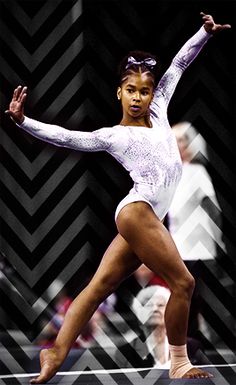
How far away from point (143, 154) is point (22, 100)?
1.55ft

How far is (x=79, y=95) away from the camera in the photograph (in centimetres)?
747

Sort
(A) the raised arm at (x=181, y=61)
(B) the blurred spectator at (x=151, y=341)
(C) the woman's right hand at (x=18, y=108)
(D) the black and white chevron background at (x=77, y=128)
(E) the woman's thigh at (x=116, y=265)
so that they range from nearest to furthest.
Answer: (C) the woman's right hand at (x=18, y=108), (E) the woman's thigh at (x=116, y=265), (A) the raised arm at (x=181, y=61), (B) the blurred spectator at (x=151, y=341), (D) the black and white chevron background at (x=77, y=128)

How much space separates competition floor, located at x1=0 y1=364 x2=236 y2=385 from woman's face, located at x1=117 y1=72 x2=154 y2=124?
960 millimetres

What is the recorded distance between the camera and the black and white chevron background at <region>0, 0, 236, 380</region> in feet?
23.5

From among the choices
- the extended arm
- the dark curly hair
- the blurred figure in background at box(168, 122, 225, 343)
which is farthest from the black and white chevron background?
the extended arm

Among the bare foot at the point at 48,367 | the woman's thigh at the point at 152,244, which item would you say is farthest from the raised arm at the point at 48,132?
the bare foot at the point at 48,367

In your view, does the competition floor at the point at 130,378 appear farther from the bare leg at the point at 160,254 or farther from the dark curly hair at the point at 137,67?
the dark curly hair at the point at 137,67

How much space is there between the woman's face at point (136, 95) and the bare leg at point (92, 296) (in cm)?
45

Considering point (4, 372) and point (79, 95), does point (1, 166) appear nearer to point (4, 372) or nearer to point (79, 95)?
point (79, 95)

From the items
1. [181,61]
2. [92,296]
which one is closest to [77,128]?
[181,61]

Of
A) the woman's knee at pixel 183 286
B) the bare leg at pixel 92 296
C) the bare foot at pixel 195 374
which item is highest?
the bare leg at pixel 92 296

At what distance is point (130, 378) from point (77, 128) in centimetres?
341

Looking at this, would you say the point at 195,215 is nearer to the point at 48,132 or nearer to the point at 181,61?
the point at 181,61

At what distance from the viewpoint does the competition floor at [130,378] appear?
387 centimetres
